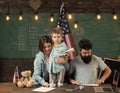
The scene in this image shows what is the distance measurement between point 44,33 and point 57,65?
3.49 metres

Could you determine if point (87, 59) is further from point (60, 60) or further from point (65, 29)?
point (65, 29)

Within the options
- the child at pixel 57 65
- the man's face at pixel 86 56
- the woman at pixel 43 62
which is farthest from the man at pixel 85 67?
the woman at pixel 43 62

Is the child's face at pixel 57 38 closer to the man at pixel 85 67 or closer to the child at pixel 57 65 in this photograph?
the child at pixel 57 65

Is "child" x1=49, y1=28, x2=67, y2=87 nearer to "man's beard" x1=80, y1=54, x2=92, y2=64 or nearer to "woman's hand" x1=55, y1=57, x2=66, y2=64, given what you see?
"woman's hand" x1=55, y1=57, x2=66, y2=64

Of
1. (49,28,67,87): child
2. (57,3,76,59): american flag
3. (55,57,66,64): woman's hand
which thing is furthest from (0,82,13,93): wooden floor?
(55,57,66,64): woman's hand

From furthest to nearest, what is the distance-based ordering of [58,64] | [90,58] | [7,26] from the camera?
[7,26] < [90,58] < [58,64]

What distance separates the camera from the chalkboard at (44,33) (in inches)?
293

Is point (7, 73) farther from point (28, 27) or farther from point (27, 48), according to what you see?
point (28, 27)

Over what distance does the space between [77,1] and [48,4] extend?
29.8 inches

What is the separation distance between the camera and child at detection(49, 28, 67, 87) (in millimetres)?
4074

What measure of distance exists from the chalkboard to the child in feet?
10.8

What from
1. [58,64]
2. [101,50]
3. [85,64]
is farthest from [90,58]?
[101,50]

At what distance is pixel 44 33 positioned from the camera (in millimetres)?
7496

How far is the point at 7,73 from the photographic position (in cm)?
753
